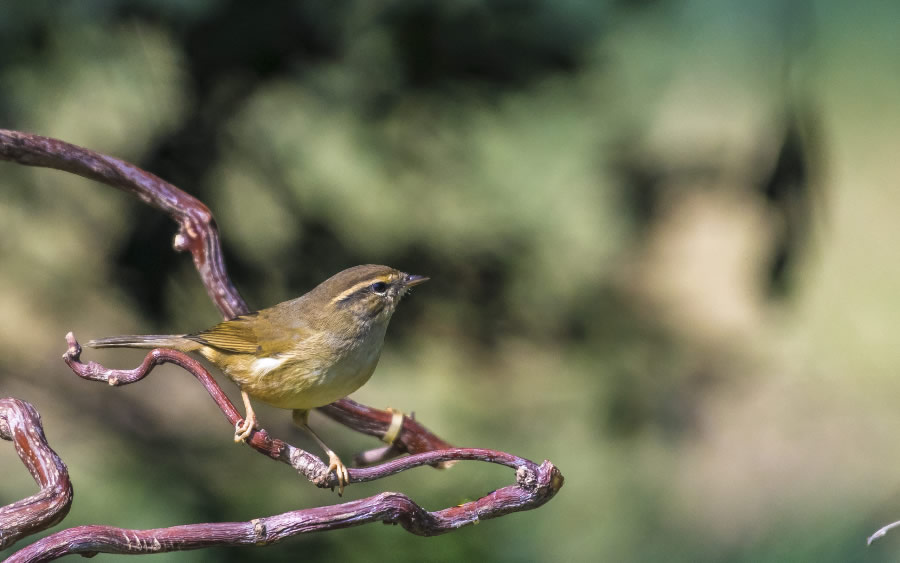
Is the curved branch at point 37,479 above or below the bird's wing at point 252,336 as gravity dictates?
below

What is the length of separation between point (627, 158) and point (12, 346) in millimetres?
3574

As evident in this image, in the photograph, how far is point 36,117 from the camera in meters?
4.59

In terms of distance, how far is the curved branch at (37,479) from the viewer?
1.65 metres

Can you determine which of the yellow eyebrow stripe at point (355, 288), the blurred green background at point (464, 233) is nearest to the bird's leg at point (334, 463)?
the yellow eyebrow stripe at point (355, 288)

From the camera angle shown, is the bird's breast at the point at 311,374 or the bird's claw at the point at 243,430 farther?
the bird's breast at the point at 311,374

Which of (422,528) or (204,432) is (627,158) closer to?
(204,432)

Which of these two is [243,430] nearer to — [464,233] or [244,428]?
[244,428]

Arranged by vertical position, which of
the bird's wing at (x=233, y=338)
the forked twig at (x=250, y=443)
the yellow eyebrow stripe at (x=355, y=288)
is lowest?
the forked twig at (x=250, y=443)

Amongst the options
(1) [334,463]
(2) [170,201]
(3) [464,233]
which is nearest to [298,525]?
(1) [334,463]

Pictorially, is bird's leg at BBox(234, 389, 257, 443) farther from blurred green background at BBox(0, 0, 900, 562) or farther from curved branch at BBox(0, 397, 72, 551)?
blurred green background at BBox(0, 0, 900, 562)

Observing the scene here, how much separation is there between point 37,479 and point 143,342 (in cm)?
110

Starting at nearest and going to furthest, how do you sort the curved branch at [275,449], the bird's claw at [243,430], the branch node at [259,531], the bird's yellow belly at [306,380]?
1. the branch node at [259,531]
2. the curved branch at [275,449]
3. the bird's claw at [243,430]
4. the bird's yellow belly at [306,380]

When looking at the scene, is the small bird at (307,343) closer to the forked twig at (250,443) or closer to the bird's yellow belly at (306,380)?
the bird's yellow belly at (306,380)

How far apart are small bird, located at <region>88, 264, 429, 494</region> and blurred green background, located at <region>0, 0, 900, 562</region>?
4.95 ft
